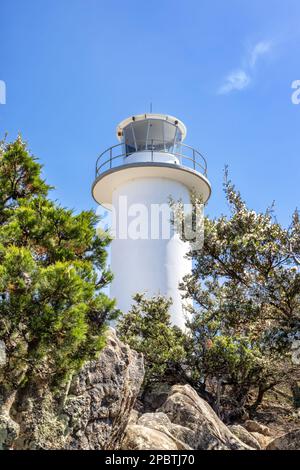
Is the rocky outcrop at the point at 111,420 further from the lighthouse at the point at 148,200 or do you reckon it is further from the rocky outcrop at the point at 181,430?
the lighthouse at the point at 148,200

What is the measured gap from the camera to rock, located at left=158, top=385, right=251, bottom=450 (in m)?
7.09

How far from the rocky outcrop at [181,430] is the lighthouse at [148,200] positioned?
7.80 meters

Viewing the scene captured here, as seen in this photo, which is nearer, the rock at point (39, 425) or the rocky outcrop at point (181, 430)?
the rock at point (39, 425)

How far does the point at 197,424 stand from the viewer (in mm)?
7391

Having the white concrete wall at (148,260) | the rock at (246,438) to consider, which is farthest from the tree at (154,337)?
the rock at (246,438)

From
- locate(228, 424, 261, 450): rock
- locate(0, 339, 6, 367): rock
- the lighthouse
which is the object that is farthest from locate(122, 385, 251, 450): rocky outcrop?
the lighthouse

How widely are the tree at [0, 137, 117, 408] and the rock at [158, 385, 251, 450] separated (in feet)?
7.85

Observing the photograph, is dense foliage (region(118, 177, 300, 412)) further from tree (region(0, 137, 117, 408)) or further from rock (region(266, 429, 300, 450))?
tree (region(0, 137, 117, 408))

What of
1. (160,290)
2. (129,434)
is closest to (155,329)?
(160,290)

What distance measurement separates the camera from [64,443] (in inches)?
219

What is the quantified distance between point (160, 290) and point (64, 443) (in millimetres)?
10975

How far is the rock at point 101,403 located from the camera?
583cm

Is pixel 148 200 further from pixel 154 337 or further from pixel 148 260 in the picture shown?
pixel 154 337

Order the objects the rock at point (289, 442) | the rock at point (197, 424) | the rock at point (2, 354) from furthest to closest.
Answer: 1. the rock at point (289, 442)
2. the rock at point (197, 424)
3. the rock at point (2, 354)
